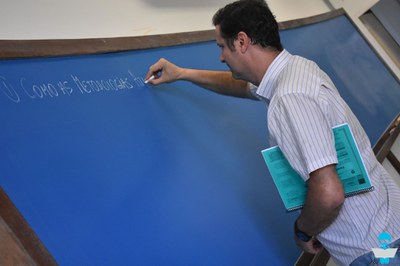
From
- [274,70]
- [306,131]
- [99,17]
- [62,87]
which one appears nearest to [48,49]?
[62,87]

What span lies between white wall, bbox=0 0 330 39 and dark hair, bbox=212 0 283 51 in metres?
0.46

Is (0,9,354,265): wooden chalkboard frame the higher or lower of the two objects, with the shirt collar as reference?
higher

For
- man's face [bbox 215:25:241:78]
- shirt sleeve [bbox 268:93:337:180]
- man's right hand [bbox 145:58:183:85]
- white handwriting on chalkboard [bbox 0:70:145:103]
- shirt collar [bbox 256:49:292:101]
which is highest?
white handwriting on chalkboard [bbox 0:70:145:103]

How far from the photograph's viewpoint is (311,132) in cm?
78

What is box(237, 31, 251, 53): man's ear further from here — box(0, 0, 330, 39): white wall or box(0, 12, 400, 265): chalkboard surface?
box(0, 0, 330, 39): white wall

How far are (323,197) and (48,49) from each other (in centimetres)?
74

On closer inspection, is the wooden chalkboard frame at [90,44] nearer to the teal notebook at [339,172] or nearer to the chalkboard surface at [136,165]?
the chalkboard surface at [136,165]

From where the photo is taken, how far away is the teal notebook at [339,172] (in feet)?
2.76

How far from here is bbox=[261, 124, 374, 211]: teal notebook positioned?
84 cm

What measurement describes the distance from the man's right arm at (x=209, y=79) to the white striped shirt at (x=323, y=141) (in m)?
0.32

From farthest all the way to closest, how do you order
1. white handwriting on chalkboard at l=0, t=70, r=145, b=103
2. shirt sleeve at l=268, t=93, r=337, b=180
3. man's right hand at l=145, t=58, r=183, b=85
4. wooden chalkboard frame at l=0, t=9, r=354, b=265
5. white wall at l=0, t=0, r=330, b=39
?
man's right hand at l=145, t=58, r=183, b=85, white wall at l=0, t=0, r=330, b=39, white handwriting on chalkboard at l=0, t=70, r=145, b=103, shirt sleeve at l=268, t=93, r=337, b=180, wooden chalkboard frame at l=0, t=9, r=354, b=265

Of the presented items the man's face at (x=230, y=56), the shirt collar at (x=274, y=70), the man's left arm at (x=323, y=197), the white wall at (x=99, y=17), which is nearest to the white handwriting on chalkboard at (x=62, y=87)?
the white wall at (x=99, y=17)

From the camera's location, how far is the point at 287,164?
91 centimetres

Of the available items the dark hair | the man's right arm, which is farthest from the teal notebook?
the man's right arm
